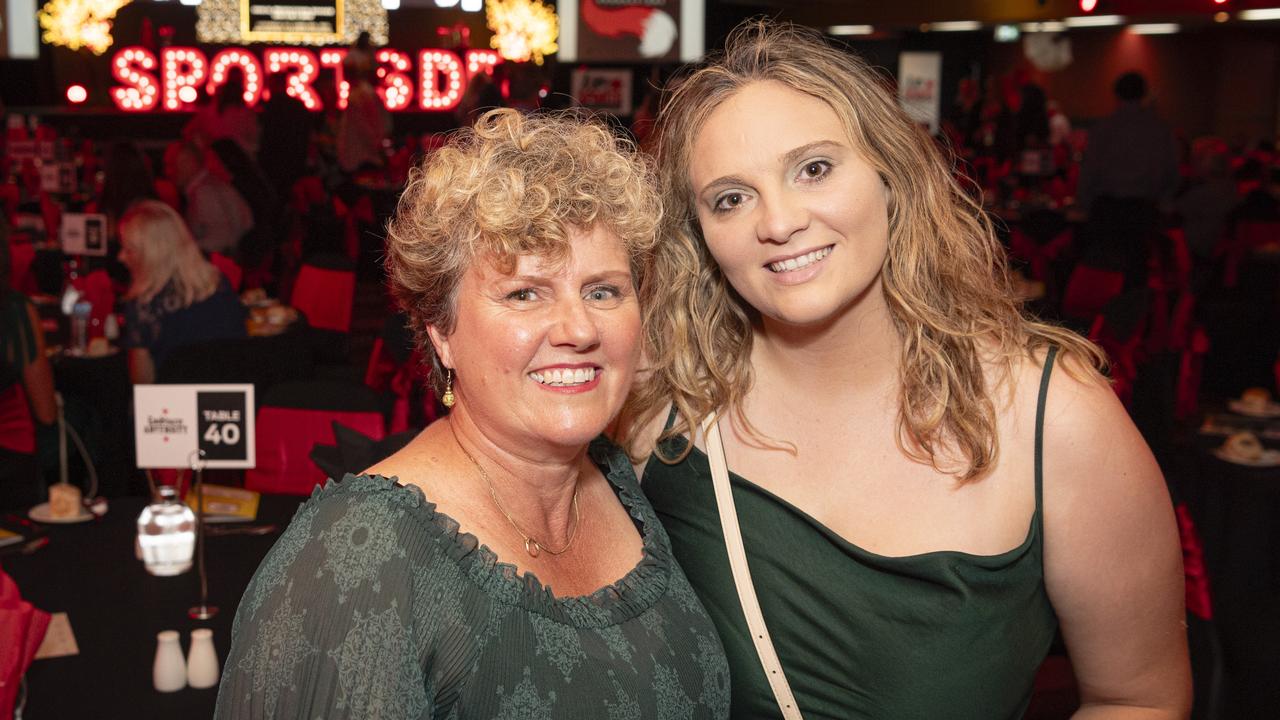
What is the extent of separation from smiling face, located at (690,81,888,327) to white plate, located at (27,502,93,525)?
7.15ft

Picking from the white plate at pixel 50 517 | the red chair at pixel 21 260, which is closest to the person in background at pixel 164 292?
the white plate at pixel 50 517

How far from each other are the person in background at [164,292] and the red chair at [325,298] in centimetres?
100

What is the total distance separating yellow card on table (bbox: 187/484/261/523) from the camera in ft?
10.4

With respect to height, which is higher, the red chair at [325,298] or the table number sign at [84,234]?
the table number sign at [84,234]

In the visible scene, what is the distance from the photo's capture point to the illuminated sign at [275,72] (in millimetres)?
12547

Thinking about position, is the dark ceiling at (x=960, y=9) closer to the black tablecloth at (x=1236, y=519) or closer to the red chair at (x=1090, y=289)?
the red chair at (x=1090, y=289)

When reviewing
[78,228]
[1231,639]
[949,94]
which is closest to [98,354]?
[78,228]

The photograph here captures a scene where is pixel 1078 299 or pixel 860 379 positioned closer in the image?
pixel 860 379

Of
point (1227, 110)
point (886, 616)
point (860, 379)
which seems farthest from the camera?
point (1227, 110)

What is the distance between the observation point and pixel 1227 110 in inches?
710

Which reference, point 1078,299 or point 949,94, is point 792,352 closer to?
point 1078,299

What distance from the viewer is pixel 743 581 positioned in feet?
5.82

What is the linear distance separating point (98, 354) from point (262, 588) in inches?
167

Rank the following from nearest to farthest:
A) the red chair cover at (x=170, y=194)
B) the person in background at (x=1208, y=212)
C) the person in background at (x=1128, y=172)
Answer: the person in background at (x=1128, y=172), the person in background at (x=1208, y=212), the red chair cover at (x=170, y=194)
